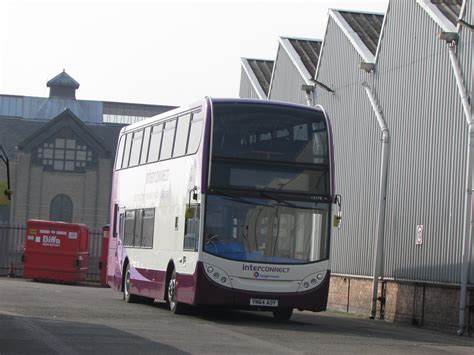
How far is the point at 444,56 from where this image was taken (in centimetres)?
2692

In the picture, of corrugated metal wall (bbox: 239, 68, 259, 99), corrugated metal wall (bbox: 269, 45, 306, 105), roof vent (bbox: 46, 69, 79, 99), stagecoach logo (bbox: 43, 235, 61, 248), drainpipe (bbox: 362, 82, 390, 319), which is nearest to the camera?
drainpipe (bbox: 362, 82, 390, 319)

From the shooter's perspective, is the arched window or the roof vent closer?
the arched window

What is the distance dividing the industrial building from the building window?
162 feet

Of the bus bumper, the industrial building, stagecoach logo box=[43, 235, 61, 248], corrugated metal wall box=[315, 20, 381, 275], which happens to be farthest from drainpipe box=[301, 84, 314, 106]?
stagecoach logo box=[43, 235, 61, 248]

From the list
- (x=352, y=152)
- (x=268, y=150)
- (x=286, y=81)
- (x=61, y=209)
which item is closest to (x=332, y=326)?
(x=268, y=150)

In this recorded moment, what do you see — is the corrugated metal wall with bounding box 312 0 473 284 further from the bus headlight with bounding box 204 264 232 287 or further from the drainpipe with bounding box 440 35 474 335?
the bus headlight with bounding box 204 264 232 287

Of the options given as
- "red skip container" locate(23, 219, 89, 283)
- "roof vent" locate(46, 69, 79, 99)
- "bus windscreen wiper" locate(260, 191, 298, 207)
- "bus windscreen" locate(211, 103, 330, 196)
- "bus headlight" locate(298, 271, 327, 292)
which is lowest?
"red skip container" locate(23, 219, 89, 283)

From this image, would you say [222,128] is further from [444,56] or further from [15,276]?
[15,276]

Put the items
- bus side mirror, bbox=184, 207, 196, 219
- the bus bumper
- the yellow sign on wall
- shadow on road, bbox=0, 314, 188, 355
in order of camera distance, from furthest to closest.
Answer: bus side mirror, bbox=184, 207, 196, 219, the bus bumper, the yellow sign on wall, shadow on road, bbox=0, 314, 188, 355

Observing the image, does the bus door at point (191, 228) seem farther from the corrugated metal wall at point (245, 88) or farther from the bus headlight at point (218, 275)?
the corrugated metal wall at point (245, 88)

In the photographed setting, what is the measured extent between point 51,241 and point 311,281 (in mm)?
28812

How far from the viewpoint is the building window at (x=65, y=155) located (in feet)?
277

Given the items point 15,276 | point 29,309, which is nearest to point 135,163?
point 29,309

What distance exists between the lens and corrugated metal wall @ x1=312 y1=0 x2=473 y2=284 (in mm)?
26281
